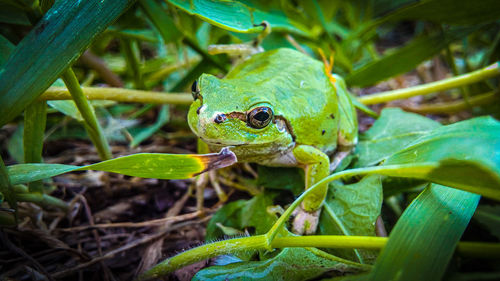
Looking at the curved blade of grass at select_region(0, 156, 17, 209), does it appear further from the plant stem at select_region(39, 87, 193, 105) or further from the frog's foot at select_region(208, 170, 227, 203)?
the frog's foot at select_region(208, 170, 227, 203)

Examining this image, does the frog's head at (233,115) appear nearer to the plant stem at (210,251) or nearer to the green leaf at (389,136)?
the plant stem at (210,251)

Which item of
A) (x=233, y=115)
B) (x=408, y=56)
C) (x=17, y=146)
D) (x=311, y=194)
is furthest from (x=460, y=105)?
(x=17, y=146)

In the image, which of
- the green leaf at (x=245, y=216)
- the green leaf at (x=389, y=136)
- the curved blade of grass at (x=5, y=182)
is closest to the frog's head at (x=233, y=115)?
the green leaf at (x=245, y=216)

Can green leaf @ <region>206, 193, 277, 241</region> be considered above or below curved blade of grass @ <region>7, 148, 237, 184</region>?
below

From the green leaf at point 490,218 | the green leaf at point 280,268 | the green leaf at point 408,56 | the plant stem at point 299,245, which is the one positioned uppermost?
the green leaf at point 408,56

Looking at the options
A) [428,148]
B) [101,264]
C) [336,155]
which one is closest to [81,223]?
[101,264]

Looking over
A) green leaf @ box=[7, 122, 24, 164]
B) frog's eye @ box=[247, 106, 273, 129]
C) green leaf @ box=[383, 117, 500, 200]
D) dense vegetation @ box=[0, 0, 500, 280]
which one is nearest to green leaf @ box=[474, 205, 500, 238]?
dense vegetation @ box=[0, 0, 500, 280]
